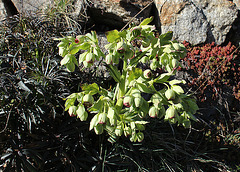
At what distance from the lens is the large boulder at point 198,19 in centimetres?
281

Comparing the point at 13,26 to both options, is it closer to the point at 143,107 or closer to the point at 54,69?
the point at 54,69

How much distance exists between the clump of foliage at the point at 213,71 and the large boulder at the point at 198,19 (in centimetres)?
20

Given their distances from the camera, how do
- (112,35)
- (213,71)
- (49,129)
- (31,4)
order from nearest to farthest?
(112,35) → (49,129) → (213,71) → (31,4)

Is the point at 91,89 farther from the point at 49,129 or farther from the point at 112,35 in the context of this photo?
the point at 49,129

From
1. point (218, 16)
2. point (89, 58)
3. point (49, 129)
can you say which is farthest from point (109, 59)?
point (218, 16)

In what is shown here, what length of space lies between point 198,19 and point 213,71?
2.38ft

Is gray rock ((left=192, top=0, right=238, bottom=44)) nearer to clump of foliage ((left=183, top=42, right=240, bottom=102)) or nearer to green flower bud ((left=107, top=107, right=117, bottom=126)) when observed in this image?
clump of foliage ((left=183, top=42, right=240, bottom=102))

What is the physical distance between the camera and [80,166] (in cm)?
196

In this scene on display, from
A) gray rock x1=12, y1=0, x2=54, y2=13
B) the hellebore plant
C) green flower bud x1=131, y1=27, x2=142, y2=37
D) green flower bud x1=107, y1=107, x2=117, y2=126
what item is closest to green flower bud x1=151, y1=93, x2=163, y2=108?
the hellebore plant

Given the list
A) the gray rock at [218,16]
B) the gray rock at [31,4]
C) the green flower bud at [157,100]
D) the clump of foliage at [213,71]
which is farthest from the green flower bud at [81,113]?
the gray rock at [218,16]

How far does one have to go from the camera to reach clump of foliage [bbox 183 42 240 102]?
2.69 metres

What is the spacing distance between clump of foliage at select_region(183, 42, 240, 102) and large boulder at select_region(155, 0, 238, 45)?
0.66 feet

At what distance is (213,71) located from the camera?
2699mm

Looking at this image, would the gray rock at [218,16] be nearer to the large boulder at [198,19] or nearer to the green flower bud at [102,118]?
the large boulder at [198,19]
